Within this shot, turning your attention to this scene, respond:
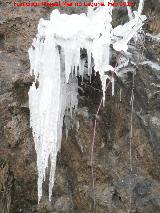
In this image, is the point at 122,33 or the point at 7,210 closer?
the point at 122,33

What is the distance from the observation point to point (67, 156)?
3867 mm

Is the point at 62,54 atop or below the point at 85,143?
atop

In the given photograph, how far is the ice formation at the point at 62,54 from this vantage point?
9.95ft

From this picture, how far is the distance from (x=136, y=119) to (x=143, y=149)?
0.27 m

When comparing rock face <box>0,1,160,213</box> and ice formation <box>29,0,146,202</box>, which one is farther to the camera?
rock face <box>0,1,160,213</box>

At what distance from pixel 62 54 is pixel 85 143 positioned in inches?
37.4

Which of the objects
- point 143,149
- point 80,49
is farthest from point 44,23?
point 143,149

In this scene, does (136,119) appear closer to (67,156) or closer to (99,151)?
(99,151)

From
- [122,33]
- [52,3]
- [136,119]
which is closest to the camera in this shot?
[122,33]

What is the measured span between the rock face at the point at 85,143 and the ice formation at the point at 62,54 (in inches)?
11.1

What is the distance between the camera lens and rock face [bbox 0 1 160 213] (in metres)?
3.33

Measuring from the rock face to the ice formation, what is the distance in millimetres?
282

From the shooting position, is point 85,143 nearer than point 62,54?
No

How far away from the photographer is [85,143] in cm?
371
